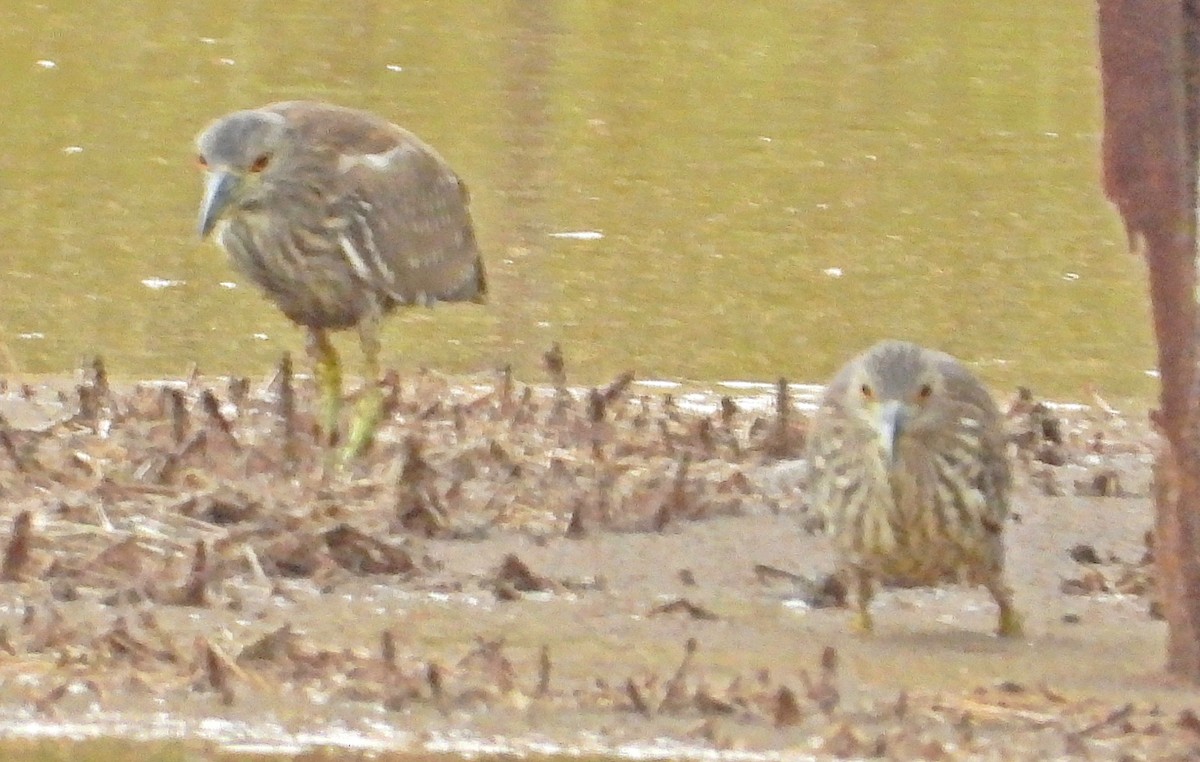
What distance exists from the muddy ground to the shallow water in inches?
40.8

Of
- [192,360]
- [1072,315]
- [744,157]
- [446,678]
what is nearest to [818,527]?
[446,678]

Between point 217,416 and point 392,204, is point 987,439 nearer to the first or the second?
point 217,416

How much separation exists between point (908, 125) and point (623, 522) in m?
9.64

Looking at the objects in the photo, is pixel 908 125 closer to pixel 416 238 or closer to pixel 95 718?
pixel 416 238

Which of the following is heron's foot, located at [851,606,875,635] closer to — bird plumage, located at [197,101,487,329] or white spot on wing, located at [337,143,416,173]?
bird plumage, located at [197,101,487,329]

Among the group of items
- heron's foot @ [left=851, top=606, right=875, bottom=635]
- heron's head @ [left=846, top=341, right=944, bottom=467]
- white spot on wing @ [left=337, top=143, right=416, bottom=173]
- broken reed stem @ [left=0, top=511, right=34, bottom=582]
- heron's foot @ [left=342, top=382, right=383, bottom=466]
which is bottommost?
heron's foot @ [left=851, top=606, right=875, bottom=635]

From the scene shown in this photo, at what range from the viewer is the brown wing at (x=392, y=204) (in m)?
8.82

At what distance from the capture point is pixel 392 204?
902 centimetres

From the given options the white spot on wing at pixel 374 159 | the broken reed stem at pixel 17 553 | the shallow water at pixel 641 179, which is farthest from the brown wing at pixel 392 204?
the broken reed stem at pixel 17 553

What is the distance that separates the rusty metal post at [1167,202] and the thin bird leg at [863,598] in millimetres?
967

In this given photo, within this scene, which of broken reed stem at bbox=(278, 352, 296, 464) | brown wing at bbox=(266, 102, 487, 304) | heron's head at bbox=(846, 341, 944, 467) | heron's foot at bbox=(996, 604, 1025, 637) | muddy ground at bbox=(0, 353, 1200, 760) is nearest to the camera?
muddy ground at bbox=(0, 353, 1200, 760)

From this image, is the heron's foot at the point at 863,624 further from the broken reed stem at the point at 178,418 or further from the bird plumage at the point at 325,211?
the bird plumage at the point at 325,211

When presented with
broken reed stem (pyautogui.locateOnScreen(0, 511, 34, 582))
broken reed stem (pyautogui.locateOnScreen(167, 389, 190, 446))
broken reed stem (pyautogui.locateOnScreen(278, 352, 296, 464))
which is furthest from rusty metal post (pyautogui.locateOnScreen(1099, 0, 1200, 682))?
broken reed stem (pyautogui.locateOnScreen(167, 389, 190, 446))

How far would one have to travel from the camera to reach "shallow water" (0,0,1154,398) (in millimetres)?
11133
